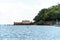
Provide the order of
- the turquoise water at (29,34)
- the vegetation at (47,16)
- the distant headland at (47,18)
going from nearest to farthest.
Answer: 1. the turquoise water at (29,34)
2. the distant headland at (47,18)
3. the vegetation at (47,16)

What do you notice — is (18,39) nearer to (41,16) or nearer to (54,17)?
(54,17)

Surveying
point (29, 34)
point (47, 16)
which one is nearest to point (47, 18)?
point (47, 16)

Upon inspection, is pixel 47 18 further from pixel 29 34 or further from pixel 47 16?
pixel 29 34

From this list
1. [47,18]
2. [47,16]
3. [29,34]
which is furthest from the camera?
[47,16]

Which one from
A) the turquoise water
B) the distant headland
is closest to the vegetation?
the distant headland

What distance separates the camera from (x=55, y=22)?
176 meters

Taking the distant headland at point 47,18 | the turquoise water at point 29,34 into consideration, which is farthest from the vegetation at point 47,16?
the turquoise water at point 29,34

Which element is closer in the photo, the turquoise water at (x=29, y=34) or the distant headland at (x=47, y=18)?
the turquoise water at (x=29, y=34)

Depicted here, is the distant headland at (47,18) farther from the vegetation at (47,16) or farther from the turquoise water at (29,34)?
the turquoise water at (29,34)

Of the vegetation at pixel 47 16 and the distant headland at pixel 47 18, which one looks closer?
the distant headland at pixel 47 18

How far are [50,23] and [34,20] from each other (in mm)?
20327

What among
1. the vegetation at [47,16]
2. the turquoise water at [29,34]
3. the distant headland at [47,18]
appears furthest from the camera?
the vegetation at [47,16]

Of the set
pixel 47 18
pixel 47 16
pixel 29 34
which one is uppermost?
pixel 47 16

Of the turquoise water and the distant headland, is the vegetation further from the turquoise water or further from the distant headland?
the turquoise water
